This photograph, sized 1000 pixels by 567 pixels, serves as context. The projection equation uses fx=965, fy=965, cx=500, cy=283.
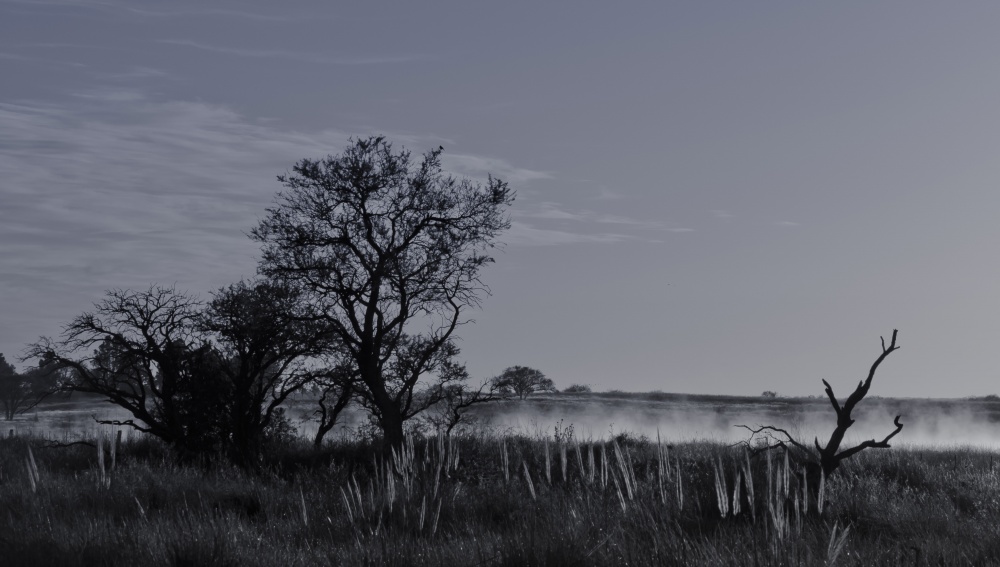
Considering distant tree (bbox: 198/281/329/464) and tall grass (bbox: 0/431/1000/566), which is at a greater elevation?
distant tree (bbox: 198/281/329/464)

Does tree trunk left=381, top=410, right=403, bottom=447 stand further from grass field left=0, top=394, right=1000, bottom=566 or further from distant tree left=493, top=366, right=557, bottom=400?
distant tree left=493, top=366, right=557, bottom=400

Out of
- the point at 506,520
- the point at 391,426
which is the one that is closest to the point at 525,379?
the point at 391,426

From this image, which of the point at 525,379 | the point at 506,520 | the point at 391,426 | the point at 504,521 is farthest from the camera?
the point at 525,379

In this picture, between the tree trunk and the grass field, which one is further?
the tree trunk

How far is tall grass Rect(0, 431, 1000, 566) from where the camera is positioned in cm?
734

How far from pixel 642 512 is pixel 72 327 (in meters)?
17.5

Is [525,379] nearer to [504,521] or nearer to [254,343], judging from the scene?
[254,343]

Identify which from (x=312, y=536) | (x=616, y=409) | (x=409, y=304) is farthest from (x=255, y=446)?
(x=616, y=409)

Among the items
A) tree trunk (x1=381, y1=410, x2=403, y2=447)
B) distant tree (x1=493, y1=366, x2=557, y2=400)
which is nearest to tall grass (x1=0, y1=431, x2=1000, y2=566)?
tree trunk (x1=381, y1=410, x2=403, y2=447)

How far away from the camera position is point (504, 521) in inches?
413

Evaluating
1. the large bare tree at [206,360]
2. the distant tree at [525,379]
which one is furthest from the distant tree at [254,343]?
the distant tree at [525,379]

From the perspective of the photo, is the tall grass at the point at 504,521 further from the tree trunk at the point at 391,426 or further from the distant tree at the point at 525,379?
Result: the distant tree at the point at 525,379

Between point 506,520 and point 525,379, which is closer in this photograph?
point 506,520

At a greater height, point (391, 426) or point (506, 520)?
point (391, 426)
